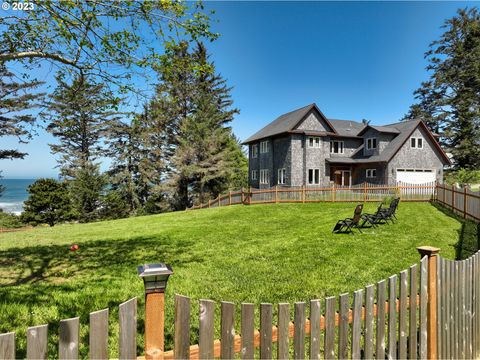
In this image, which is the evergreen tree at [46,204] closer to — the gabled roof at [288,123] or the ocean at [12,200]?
the ocean at [12,200]

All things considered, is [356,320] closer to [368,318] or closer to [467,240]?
[368,318]

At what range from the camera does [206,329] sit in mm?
2020

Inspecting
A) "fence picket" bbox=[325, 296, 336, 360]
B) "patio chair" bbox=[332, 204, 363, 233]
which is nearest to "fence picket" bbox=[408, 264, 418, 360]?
"fence picket" bbox=[325, 296, 336, 360]

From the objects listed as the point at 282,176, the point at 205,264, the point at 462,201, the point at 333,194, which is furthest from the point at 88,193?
the point at 462,201

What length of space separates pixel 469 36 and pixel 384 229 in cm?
4888

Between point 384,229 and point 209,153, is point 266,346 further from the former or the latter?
point 209,153

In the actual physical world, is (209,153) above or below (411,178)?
above

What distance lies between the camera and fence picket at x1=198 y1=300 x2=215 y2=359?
77.6 inches

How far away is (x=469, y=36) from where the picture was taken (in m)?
43.5

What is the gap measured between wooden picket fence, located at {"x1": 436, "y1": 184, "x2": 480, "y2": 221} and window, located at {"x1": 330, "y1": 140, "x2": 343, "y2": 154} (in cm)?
1248

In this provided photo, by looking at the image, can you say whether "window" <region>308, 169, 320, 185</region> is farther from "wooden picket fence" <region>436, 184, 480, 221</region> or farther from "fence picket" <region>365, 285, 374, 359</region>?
"fence picket" <region>365, 285, 374, 359</region>

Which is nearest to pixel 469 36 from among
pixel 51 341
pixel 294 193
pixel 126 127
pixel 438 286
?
pixel 294 193

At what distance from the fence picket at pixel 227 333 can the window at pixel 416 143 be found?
3232cm

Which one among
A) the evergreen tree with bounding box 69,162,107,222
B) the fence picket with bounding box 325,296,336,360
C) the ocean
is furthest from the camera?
the ocean
